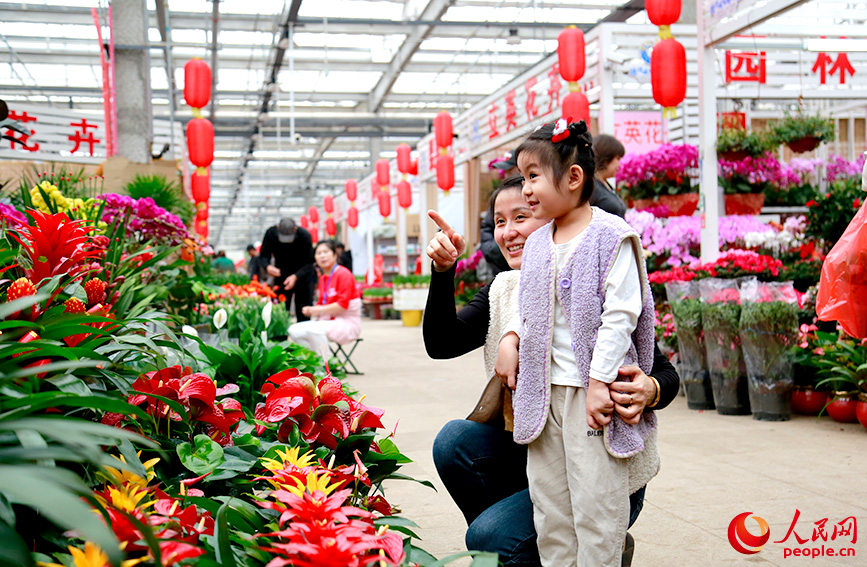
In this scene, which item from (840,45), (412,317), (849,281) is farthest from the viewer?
(412,317)

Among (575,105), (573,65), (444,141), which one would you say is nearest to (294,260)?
(575,105)

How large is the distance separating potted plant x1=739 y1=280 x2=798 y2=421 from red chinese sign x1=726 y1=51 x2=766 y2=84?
4.94 meters

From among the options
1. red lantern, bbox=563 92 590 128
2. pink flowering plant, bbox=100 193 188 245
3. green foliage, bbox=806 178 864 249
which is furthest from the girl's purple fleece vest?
red lantern, bbox=563 92 590 128

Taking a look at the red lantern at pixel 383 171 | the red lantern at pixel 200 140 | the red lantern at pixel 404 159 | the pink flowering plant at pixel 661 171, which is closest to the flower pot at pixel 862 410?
the pink flowering plant at pixel 661 171

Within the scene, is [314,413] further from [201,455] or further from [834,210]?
[834,210]

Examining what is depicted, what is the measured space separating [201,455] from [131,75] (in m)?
8.56

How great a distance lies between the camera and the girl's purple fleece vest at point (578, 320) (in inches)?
57.9

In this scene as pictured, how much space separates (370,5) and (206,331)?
10.5 metres

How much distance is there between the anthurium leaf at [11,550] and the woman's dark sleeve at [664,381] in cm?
113

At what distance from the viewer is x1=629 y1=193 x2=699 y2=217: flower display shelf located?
639 centimetres

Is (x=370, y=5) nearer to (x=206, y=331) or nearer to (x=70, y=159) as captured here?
(x=70, y=159)

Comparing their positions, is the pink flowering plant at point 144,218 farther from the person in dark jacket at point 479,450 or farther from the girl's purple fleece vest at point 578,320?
the girl's purple fleece vest at point 578,320

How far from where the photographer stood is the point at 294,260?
286 inches

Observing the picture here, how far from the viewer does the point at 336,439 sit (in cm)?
156
